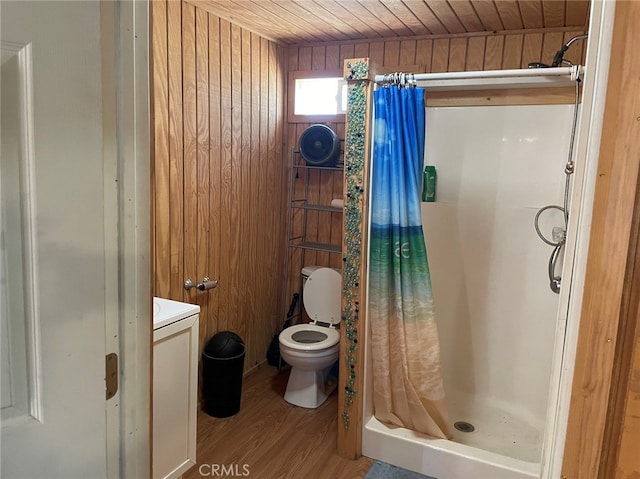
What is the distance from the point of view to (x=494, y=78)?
2.32m

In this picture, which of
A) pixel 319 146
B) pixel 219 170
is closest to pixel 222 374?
pixel 219 170

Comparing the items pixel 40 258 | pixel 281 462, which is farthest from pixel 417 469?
pixel 40 258

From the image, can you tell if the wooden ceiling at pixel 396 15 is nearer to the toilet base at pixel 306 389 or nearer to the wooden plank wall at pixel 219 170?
the wooden plank wall at pixel 219 170

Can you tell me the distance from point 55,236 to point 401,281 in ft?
6.15

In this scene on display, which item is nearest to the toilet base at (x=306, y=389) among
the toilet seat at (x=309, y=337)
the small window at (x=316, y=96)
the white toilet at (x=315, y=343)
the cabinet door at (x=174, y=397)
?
the white toilet at (x=315, y=343)

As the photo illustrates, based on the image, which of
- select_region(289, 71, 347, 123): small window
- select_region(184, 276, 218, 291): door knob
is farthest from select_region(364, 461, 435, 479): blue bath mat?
select_region(289, 71, 347, 123): small window

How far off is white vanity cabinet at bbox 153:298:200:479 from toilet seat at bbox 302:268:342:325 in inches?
53.0

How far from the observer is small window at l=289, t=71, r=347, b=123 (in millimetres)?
3438

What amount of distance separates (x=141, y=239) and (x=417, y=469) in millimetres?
2073

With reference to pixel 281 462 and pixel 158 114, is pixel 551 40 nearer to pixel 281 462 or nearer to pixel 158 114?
pixel 158 114

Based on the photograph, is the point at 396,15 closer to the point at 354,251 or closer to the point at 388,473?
the point at 354,251

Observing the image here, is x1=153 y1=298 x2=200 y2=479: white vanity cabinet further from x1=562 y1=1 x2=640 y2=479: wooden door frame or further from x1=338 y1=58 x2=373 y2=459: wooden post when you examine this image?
x1=562 y1=1 x2=640 y2=479: wooden door frame

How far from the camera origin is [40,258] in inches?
30.0

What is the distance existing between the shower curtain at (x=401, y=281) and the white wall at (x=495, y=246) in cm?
66
